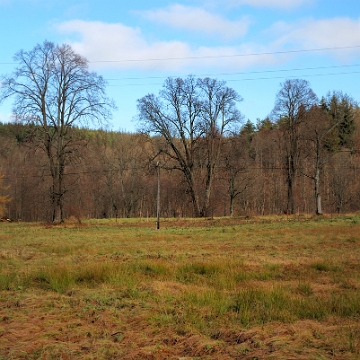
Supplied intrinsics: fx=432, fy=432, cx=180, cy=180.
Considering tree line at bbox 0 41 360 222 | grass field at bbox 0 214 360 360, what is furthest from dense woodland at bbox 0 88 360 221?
grass field at bbox 0 214 360 360

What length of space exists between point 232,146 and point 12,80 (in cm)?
2628

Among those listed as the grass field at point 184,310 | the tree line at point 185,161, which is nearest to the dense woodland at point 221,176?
the tree line at point 185,161

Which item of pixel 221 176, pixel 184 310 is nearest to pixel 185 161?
pixel 221 176

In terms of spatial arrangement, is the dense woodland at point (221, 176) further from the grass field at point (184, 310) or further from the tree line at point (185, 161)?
the grass field at point (184, 310)

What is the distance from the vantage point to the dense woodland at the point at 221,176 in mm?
49031

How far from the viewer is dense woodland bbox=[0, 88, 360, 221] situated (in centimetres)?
4903

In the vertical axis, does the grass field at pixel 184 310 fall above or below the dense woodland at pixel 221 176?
below

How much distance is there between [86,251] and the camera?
16250mm

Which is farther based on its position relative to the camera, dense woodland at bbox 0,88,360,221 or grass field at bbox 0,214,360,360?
dense woodland at bbox 0,88,360,221

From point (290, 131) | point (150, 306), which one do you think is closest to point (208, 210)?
point (290, 131)

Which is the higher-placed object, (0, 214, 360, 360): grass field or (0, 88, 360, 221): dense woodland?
(0, 88, 360, 221): dense woodland

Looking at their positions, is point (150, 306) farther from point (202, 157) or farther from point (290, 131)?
point (202, 157)

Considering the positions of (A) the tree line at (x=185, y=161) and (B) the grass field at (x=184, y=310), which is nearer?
(B) the grass field at (x=184, y=310)

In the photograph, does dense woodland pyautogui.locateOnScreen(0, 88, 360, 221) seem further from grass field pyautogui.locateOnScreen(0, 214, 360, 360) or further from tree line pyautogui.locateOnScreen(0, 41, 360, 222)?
grass field pyautogui.locateOnScreen(0, 214, 360, 360)
